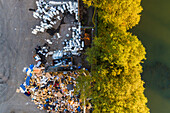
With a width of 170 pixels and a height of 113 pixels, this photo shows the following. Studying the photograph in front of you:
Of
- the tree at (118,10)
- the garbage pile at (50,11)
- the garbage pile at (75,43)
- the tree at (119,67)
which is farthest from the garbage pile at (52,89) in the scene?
the tree at (118,10)

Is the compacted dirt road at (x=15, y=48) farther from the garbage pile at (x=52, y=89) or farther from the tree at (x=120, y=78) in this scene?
the tree at (x=120, y=78)

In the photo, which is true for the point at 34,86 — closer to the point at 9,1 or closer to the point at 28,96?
the point at 28,96

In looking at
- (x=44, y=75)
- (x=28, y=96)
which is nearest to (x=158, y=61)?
(x=44, y=75)

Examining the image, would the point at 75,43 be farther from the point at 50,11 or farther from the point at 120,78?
the point at 120,78

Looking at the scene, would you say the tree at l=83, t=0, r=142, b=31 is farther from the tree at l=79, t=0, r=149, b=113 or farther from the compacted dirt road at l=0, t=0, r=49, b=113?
the compacted dirt road at l=0, t=0, r=49, b=113

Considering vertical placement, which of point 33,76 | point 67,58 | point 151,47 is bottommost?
point 33,76

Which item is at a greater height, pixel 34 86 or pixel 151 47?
pixel 151 47

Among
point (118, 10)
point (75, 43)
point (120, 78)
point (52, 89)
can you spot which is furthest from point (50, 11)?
point (120, 78)
